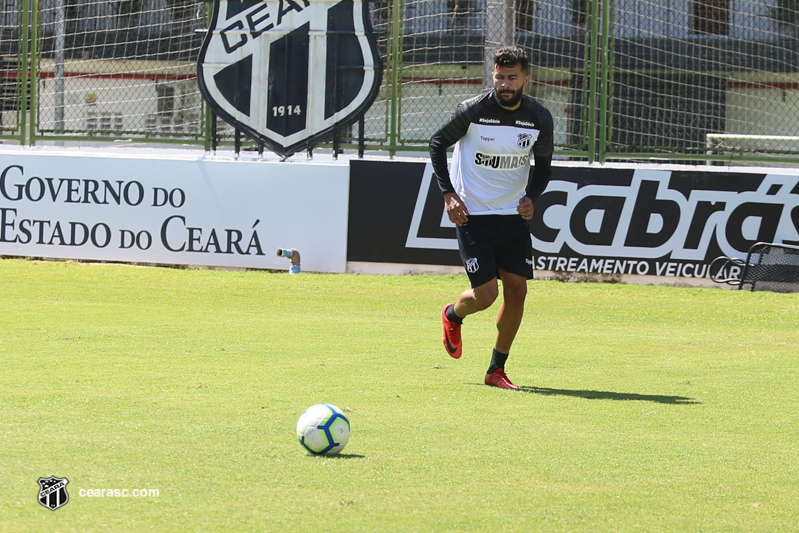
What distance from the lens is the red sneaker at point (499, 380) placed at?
708 cm

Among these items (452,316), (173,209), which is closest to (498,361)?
(452,316)

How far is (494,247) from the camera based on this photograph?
7344 mm

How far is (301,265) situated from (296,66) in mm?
2677

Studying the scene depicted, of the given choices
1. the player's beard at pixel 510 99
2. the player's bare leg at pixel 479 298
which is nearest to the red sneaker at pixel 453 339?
the player's bare leg at pixel 479 298

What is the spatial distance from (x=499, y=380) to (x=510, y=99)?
1.78m

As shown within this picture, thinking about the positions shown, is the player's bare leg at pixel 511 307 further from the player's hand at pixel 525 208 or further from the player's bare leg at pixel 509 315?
the player's hand at pixel 525 208

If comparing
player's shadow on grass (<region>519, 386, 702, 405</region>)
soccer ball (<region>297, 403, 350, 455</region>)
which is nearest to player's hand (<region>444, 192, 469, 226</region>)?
player's shadow on grass (<region>519, 386, 702, 405</region>)

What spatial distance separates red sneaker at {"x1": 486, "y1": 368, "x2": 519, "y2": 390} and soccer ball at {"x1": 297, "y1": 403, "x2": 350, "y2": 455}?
2254mm

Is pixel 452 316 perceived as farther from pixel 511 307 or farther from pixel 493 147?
pixel 493 147

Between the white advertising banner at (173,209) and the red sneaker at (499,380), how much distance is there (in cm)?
748

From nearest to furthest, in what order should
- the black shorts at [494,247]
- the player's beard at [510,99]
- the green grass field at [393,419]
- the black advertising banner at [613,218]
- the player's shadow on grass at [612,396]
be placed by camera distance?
the green grass field at [393,419]
the player's shadow on grass at [612,396]
the player's beard at [510,99]
the black shorts at [494,247]
the black advertising banner at [613,218]

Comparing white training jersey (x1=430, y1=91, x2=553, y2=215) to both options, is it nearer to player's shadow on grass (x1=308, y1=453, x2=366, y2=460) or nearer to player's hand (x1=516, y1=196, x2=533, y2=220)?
player's hand (x1=516, y1=196, x2=533, y2=220)

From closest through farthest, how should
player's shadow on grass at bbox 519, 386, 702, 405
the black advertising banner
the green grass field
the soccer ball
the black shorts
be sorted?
the green grass field < the soccer ball < player's shadow on grass at bbox 519, 386, 702, 405 < the black shorts < the black advertising banner

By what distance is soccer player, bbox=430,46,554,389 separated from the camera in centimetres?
724
